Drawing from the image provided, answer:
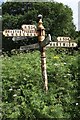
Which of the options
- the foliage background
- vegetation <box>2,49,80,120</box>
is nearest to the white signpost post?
vegetation <box>2,49,80,120</box>

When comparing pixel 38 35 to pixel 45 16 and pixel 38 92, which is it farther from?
pixel 45 16

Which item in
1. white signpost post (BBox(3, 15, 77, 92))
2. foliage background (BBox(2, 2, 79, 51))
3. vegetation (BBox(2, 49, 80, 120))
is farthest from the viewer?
foliage background (BBox(2, 2, 79, 51))

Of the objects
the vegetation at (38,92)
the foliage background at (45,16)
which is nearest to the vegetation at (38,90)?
the vegetation at (38,92)

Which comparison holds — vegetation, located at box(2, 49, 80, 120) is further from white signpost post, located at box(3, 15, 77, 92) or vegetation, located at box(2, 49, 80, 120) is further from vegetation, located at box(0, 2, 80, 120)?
white signpost post, located at box(3, 15, 77, 92)

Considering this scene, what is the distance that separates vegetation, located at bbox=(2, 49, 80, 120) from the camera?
15.1 feet

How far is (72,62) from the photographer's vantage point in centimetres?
627

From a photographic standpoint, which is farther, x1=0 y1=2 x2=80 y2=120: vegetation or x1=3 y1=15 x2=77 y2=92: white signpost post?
x1=3 y1=15 x2=77 y2=92: white signpost post

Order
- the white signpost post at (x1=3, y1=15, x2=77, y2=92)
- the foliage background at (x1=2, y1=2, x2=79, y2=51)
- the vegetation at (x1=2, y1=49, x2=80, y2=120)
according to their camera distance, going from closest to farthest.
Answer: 1. the vegetation at (x1=2, y1=49, x2=80, y2=120)
2. the white signpost post at (x1=3, y1=15, x2=77, y2=92)
3. the foliage background at (x1=2, y1=2, x2=79, y2=51)

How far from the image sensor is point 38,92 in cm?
497

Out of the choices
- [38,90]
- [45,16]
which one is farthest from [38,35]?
[45,16]

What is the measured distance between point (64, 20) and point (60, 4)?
2.76ft

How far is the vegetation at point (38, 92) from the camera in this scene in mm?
4594

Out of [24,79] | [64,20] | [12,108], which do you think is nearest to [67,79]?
[24,79]

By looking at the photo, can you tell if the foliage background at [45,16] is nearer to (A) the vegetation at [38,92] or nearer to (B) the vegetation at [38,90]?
(B) the vegetation at [38,90]
